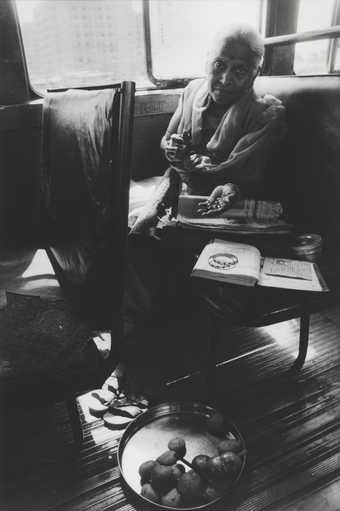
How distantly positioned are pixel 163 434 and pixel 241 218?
1043mm

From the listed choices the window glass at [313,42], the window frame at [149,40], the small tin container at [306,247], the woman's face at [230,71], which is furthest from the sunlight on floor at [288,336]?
the window glass at [313,42]

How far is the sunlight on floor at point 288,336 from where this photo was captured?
2278 millimetres

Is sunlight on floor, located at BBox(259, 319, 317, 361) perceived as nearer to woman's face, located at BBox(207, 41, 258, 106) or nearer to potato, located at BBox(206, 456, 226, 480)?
potato, located at BBox(206, 456, 226, 480)

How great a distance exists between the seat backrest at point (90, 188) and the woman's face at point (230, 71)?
3.23 ft

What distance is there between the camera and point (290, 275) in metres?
1.48

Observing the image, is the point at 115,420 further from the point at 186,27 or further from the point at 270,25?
the point at 270,25

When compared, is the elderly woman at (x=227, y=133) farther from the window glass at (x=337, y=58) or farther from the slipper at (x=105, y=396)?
the window glass at (x=337, y=58)

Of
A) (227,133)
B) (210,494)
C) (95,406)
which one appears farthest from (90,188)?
(227,133)

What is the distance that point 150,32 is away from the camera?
3088mm

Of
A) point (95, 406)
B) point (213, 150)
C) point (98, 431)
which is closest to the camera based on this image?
point (98, 431)

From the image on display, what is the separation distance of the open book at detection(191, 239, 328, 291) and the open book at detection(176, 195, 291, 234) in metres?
0.17

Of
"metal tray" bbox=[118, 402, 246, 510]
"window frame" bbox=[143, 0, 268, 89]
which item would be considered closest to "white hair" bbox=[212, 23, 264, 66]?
"window frame" bbox=[143, 0, 268, 89]

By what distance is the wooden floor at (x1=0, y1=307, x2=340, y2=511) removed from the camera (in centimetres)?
149

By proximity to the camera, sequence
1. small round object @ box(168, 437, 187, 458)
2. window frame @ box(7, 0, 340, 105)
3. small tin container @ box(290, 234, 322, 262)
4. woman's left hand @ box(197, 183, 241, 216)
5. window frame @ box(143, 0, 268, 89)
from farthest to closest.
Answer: window frame @ box(143, 0, 268, 89) → window frame @ box(7, 0, 340, 105) → woman's left hand @ box(197, 183, 241, 216) → small tin container @ box(290, 234, 322, 262) → small round object @ box(168, 437, 187, 458)
